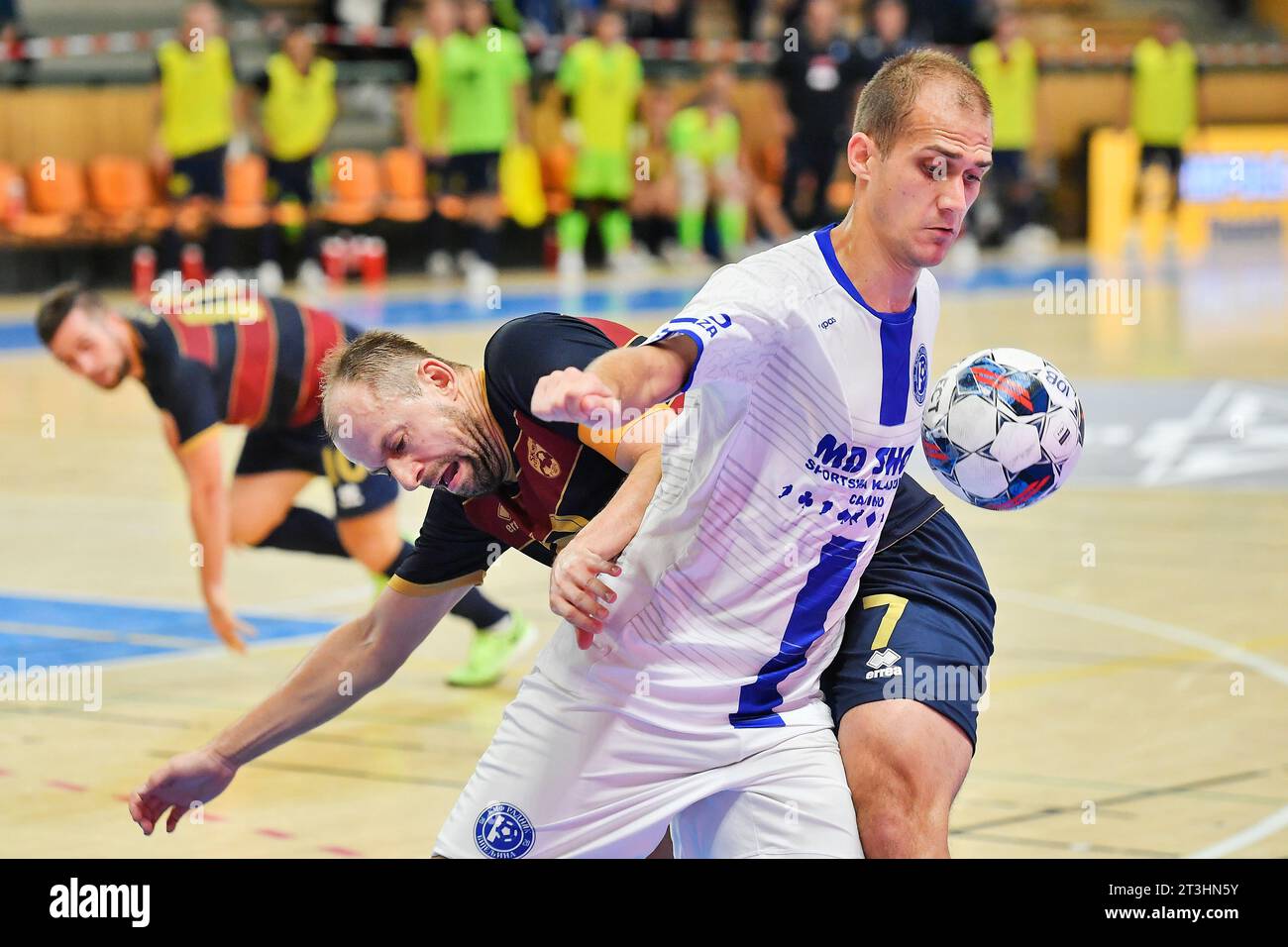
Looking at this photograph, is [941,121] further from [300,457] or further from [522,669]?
[300,457]

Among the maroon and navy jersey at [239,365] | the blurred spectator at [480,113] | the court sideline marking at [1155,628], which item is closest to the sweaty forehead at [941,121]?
the court sideline marking at [1155,628]

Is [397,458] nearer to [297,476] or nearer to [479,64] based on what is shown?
[297,476]

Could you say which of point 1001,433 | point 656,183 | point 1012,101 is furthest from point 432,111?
point 1001,433

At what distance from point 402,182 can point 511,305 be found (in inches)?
141

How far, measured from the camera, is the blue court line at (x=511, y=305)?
17.2 m

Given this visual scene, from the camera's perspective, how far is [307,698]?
3.99 metres

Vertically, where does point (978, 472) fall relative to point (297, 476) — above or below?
above

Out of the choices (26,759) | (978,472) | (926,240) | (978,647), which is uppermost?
(926,240)

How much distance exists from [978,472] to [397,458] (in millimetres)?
1219

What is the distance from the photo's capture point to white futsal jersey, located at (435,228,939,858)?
3.55m

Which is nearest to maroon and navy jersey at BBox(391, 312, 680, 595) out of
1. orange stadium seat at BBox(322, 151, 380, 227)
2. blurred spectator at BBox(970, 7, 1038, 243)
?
orange stadium seat at BBox(322, 151, 380, 227)

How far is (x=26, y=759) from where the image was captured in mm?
5949

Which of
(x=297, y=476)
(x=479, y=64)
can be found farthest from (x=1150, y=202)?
(x=297, y=476)

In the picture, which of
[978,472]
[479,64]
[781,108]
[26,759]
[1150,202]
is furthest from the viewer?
[1150,202]
